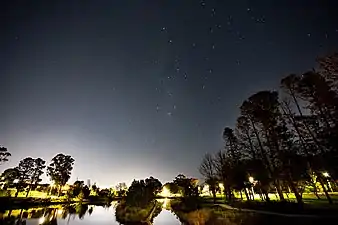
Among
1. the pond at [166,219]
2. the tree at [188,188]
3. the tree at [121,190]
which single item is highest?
the tree at [121,190]

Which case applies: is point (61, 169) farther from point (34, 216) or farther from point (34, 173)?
point (34, 216)

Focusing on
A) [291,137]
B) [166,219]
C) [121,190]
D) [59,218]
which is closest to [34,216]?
[59,218]

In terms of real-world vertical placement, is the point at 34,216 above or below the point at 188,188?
below

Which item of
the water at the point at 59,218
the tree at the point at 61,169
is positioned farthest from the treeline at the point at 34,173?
the water at the point at 59,218

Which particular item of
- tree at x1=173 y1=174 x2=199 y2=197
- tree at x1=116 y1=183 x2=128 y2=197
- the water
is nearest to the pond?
the water

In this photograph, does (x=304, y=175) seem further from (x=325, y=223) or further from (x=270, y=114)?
(x=325, y=223)

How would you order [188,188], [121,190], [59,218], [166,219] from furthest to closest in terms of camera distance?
[121,190] < [188,188] < [166,219] < [59,218]

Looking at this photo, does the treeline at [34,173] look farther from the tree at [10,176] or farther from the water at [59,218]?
the water at [59,218]

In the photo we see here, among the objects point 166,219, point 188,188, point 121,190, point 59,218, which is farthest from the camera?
point 121,190

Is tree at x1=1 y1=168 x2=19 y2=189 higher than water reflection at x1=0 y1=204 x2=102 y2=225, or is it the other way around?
tree at x1=1 y1=168 x2=19 y2=189

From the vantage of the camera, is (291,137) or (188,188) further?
(188,188)

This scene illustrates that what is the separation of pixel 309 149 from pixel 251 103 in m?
9.06

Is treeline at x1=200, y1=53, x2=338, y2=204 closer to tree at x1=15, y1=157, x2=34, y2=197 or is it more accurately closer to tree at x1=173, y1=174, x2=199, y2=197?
tree at x1=173, y1=174, x2=199, y2=197

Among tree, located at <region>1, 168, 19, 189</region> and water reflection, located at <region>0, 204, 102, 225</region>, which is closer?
water reflection, located at <region>0, 204, 102, 225</region>
